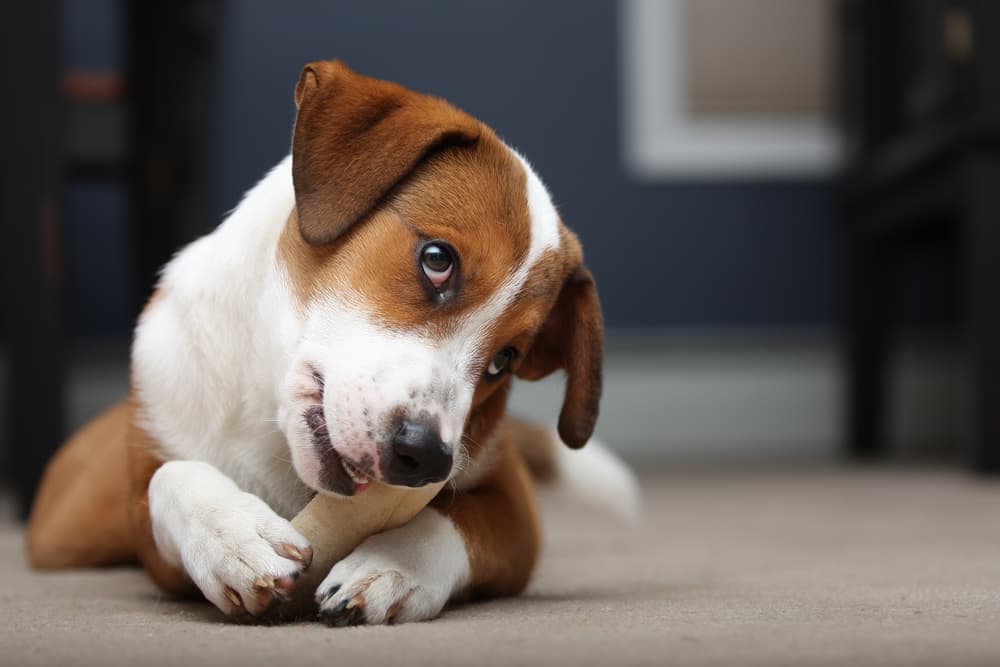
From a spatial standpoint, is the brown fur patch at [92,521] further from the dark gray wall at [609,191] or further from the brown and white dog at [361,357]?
the dark gray wall at [609,191]

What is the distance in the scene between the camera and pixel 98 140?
318 cm

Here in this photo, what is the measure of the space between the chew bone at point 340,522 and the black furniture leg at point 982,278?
2150 mm

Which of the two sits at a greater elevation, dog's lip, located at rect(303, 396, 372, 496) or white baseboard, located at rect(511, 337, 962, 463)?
dog's lip, located at rect(303, 396, 372, 496)

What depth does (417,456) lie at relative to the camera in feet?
3.73

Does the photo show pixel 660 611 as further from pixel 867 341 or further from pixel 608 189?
pixel 608 189

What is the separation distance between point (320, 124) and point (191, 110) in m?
1.91

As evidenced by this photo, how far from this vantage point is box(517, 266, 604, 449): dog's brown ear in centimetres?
148

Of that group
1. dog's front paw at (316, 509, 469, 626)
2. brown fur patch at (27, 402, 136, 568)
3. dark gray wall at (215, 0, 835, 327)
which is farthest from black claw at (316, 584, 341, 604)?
dark gray wall at (215, 0, 835, 327)

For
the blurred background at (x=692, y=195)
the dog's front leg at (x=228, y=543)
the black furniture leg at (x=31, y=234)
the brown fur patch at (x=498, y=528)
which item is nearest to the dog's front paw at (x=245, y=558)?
the dog's front leg at (x=228, y=543)

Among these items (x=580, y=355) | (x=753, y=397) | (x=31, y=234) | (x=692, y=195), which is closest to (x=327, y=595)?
(x=580, y=355)

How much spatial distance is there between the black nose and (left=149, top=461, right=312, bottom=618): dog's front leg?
12 centimetres

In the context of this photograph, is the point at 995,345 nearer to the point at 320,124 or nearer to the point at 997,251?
the point at 997,251

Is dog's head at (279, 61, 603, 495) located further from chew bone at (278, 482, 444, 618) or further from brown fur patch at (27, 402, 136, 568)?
brown fur patch at (27, 402, 136, 568)

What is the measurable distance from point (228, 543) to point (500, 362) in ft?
1.25
